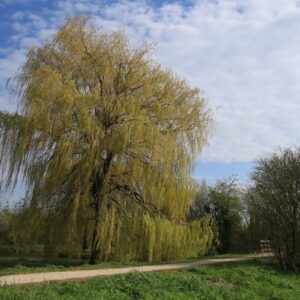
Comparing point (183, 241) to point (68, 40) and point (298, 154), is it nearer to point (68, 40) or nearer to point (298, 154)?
point (298, 154)

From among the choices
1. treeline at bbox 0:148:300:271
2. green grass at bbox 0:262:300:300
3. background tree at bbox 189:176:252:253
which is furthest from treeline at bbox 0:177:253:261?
background tree at bbox 189:176:252:253

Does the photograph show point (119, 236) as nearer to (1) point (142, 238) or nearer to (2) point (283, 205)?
(1) point (142, 238)

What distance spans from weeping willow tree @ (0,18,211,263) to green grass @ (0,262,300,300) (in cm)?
393

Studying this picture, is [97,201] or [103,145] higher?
[103,145]

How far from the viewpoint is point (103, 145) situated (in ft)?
65.8

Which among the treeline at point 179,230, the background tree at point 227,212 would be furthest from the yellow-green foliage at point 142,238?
the background tree at point 227,212

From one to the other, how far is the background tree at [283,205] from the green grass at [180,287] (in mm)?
2690

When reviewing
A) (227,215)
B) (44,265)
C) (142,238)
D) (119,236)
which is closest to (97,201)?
(119,236)

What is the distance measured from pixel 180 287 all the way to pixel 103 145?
26.2ft

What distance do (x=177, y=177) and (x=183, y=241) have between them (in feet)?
9.71

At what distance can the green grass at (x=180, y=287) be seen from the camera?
1100 cm

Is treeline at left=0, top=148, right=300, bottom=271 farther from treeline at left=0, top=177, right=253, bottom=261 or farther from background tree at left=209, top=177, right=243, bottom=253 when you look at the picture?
background tree at left=209, top=177, right=243, bottom=253

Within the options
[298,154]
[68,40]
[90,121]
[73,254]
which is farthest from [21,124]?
[298,154]

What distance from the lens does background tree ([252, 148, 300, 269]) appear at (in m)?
22.4
